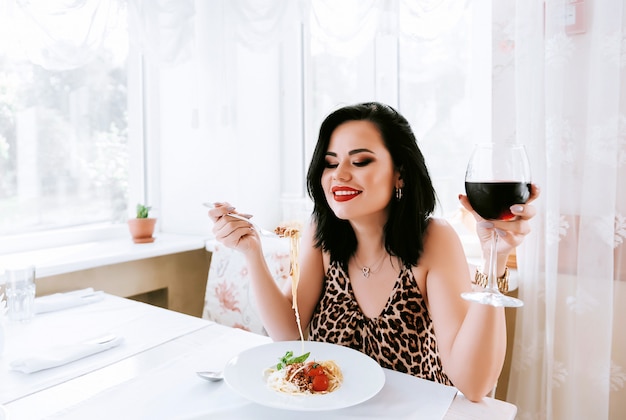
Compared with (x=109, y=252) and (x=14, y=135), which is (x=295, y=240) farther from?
(x=14, y=135)

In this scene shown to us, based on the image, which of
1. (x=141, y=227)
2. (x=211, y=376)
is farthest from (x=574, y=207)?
(x=141, y=227)

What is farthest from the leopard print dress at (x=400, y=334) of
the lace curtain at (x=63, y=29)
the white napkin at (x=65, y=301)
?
the lace curtain at (x=63, y=29)

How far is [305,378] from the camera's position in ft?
2.98

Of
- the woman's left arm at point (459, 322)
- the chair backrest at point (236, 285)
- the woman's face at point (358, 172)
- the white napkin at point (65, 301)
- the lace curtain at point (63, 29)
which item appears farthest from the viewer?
the chair backrest at point (236, 285)

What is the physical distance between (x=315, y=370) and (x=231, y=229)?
19.1 inches

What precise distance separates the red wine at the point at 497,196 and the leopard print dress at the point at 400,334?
442mm

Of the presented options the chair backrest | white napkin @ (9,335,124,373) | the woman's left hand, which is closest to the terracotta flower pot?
the chair backrest

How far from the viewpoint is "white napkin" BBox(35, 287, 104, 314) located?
1.52 m

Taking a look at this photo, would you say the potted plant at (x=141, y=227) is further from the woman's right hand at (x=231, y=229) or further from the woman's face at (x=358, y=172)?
the woman's face at (x=358, y=172)

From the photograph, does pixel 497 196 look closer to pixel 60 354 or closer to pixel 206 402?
pixel 206 402

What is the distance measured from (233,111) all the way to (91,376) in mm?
1769

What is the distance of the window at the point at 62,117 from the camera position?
1842 millimetres

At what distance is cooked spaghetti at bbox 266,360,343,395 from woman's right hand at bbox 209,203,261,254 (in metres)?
0.41

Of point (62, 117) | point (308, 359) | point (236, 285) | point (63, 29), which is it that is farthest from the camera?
point (62, 117)
